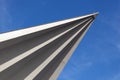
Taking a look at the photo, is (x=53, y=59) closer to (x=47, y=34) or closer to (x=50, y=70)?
(x=50, y=70)

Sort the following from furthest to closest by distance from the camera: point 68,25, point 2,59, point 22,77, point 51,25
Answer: point 68,25 → point 51,25 → point 22,77 → point 2,59

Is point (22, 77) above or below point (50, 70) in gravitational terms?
below

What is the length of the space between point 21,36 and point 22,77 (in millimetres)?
1763

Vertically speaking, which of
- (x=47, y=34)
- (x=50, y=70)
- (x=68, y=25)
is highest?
(x=68, y=25)

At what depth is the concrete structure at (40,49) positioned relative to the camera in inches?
349

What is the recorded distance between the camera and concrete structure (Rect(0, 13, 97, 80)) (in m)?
8.87

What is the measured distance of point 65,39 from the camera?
12.3 metres

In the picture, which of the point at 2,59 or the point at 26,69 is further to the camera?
the point at 26,69

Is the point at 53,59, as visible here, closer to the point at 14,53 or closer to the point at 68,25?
the point at 68,25

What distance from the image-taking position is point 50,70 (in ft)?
37.4

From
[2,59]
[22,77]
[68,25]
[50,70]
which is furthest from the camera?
[68,25]

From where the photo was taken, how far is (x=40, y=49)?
35.1 feet

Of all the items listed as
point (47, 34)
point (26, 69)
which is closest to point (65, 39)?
point (47, 34)

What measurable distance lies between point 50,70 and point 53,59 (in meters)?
0.53
